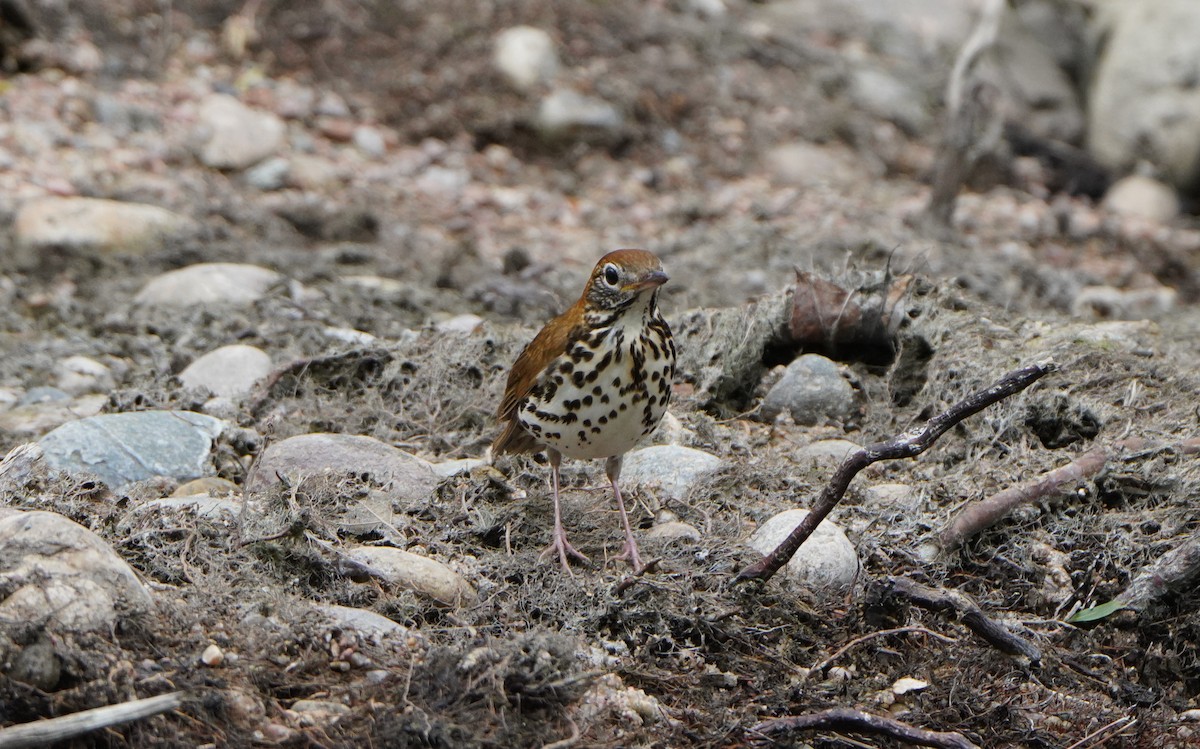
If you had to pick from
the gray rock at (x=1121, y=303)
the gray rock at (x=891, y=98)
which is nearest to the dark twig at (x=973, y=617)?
the gray rock at (x=1121, y=303)

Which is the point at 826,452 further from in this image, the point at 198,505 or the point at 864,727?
the point at 198,505

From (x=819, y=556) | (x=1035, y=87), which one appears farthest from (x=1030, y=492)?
(x=1035, y=87)

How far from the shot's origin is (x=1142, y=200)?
37.1 feet

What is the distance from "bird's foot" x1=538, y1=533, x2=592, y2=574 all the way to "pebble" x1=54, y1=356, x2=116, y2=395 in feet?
9.30

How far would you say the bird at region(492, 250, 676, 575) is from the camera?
4371 mm

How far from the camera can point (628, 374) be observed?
14.3ft

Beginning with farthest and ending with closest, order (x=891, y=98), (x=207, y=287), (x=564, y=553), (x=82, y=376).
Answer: (x=891, y=98)
(x=207, y=287)
(x=82, y=376)
(x=564, y=553)

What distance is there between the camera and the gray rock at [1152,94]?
A: 1160 cm

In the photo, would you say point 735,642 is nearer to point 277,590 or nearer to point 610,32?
point 277,590

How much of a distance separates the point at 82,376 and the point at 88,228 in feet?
5.77

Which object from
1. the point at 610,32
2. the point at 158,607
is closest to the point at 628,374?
the point at 158,607

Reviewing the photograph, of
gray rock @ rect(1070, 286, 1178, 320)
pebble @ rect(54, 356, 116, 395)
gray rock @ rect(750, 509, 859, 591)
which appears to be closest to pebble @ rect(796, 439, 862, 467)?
gray rock @ rect(750, 509, 859, 591)

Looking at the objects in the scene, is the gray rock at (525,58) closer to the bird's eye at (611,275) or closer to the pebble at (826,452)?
the pebble at (826,452)

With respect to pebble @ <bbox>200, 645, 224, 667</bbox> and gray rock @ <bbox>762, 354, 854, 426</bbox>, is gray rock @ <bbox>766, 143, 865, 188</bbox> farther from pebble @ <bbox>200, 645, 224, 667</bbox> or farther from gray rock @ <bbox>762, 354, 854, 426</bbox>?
pebble @ <bbox>200, 645, 224, 667</bbox>
